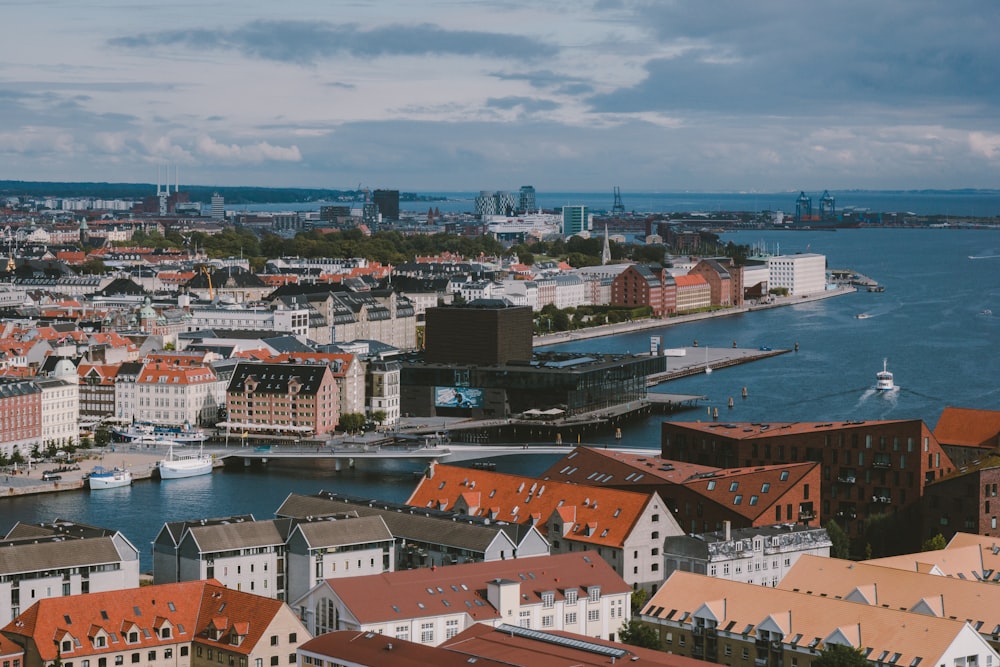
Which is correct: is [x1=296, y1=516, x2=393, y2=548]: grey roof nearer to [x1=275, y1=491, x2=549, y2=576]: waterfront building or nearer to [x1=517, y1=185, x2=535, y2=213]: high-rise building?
[x1=275, y1=491, x2=549, y2=576]: waterfront building

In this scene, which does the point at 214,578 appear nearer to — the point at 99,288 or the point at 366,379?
the point at 366,379

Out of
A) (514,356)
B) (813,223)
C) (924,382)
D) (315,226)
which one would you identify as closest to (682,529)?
(514,356)

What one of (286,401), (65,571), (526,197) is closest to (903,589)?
(65,571)

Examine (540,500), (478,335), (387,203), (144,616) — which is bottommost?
(144,616)

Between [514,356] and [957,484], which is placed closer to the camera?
[957,484]

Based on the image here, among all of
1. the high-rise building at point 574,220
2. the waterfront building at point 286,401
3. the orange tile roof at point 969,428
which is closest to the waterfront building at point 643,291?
the waterfront building at point 286,401

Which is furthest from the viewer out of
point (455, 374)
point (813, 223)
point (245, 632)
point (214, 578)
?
point (813, 223)

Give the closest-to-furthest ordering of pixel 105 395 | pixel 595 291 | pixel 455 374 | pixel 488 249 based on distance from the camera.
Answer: pixel 105 395 < pixel 455 374 < pixel 595 291 < pixel 488 249

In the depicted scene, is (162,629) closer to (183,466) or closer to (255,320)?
(183,466)

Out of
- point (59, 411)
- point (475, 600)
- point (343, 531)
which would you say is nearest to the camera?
point (475, 600)
